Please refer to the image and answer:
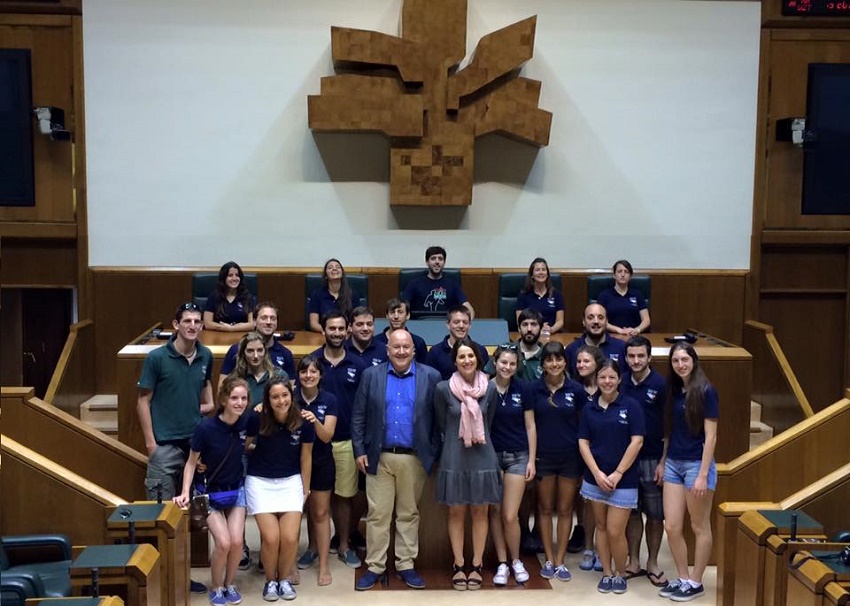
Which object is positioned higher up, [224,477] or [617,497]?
[224,477]

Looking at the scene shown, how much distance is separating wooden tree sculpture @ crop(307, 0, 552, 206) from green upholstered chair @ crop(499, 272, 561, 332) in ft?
2.56

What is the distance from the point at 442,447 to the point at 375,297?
328 cm

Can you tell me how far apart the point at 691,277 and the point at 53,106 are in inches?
A: 217

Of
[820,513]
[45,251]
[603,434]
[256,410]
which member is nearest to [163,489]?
[256,410]

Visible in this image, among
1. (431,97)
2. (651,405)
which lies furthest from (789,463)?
(431,97)

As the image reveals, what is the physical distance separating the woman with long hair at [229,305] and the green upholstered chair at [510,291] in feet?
6.62

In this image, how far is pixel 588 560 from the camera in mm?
5602

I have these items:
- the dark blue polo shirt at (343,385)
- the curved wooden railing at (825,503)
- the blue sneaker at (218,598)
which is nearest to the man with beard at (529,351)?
the dark blue polo shirt at (343,385)

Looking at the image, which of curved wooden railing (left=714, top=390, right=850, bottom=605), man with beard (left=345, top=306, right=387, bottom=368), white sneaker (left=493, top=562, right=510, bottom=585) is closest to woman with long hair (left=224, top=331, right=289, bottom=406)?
man with beard (left=345, top=306, right=387, bottom=368)

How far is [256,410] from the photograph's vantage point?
5016 millimetres

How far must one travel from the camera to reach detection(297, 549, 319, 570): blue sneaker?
559cm

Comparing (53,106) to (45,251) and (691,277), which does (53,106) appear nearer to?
(45,251)

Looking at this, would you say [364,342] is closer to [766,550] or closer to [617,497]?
[617,497]

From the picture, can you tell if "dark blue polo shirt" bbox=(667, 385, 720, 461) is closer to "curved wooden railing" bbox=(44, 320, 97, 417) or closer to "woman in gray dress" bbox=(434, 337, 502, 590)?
"woman in gray dress" bbox=(434, 337, 502, 590)
